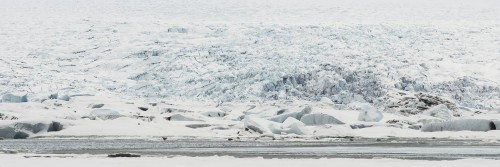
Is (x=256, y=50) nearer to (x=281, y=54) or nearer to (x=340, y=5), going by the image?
(x=281, y=54)

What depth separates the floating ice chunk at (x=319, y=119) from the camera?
37719mm

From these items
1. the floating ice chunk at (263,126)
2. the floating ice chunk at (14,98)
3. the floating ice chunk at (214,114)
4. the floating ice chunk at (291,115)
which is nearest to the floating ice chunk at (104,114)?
the floating ice chunk at (214,114)

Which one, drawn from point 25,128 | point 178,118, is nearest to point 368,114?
point 178,118

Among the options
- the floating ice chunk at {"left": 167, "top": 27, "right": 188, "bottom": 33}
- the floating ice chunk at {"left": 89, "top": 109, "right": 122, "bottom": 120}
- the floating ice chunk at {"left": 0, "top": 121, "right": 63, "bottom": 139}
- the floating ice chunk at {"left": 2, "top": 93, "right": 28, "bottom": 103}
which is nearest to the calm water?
the floating ice chunk at {"left": 0, "top": 121, "right": 63, "bottom": 139}

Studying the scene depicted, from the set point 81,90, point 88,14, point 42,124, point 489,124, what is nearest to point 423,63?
point 489,124

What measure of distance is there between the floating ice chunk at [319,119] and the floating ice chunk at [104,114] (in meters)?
9.24

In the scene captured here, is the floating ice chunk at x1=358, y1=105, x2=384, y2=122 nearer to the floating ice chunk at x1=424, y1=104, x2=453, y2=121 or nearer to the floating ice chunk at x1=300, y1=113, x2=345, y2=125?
the floating ice chunk at x1=300, y1=113, x2=345, y2=125

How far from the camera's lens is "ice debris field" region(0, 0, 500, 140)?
36.7 m

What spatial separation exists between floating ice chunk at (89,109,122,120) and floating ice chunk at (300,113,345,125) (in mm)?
9245

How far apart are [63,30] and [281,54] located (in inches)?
769

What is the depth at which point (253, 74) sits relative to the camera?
47.8m

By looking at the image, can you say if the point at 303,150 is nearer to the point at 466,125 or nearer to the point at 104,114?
the point at 466,125

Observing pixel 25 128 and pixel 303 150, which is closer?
pixel 303 150

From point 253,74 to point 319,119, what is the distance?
1044 cm
